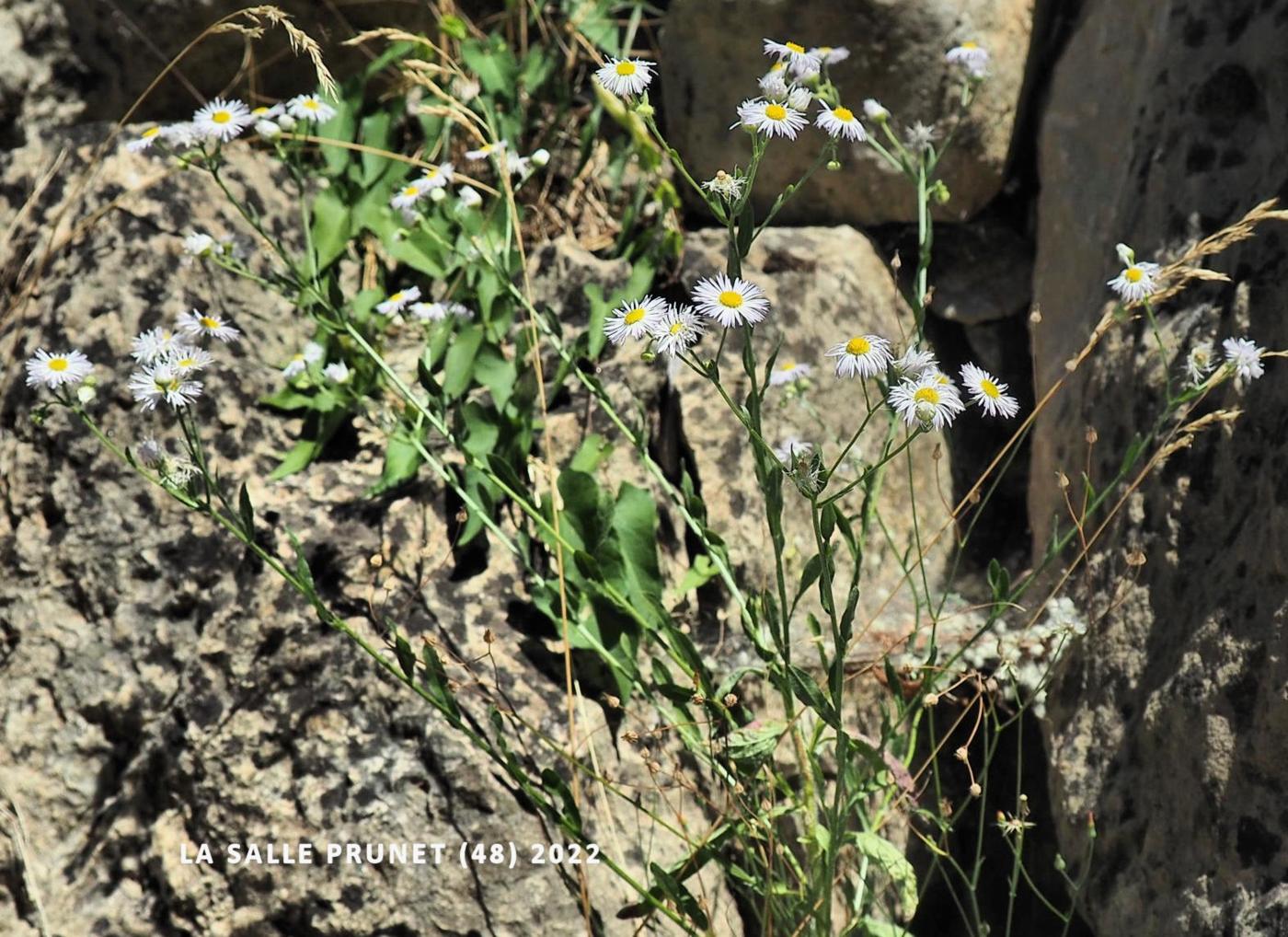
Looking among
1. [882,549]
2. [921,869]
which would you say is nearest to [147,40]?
[882,549]

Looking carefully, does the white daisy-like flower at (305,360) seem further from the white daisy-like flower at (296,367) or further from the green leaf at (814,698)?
the green leaf at (814,698)

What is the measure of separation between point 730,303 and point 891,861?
2.39 feet

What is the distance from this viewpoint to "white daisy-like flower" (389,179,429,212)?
1964 mm

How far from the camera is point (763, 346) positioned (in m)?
2.34

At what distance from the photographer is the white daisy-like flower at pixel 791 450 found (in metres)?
1.38

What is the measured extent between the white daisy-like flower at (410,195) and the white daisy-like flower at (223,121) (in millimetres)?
237

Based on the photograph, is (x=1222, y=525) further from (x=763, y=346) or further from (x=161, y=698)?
(x=161, y=698)

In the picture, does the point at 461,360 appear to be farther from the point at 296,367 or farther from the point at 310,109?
the point at 310,109

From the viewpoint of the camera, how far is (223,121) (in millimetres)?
1824

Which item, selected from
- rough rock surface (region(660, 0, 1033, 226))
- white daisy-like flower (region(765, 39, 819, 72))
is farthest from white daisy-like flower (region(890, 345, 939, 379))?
rough rock surface (region(660, 0, 1033, 226))

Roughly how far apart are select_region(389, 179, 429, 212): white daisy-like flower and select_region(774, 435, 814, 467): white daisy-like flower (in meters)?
0.66

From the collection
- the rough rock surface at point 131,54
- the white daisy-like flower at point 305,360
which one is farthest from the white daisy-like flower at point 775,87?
the rough rock surface at point 131,54

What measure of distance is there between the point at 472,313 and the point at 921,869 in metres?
1.16

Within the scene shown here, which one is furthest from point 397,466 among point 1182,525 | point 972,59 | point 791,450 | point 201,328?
point 1182,525
